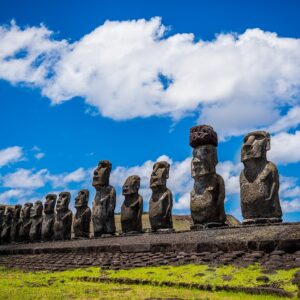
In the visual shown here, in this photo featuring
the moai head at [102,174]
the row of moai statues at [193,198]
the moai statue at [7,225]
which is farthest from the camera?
the moai statue at [7,225]

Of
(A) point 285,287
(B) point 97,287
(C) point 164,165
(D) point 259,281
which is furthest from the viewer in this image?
(C) point 164,165

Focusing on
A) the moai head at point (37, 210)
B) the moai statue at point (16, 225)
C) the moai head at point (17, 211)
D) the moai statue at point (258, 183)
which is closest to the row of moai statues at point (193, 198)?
the moai statue at point (258, 183)

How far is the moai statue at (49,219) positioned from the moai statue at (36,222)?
981 millimetres

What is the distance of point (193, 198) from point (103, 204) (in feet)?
17.8

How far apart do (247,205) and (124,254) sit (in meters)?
3.70

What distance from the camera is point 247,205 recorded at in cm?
1245

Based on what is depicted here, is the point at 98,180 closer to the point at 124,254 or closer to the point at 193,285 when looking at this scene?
the point at 124,254

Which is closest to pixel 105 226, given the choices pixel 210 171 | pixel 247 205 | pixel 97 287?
pixel 210 171

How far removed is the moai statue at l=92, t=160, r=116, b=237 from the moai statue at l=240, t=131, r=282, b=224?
6821mm

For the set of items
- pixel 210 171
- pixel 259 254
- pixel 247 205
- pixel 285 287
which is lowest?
pixel 285 287

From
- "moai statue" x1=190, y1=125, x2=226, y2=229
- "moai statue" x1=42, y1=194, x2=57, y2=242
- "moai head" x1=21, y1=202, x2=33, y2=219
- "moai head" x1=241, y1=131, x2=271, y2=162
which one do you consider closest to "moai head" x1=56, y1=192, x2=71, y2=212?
"moai statue" x1=42, y1=194, x2=57, y2=242

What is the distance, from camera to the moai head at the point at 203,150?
1371 centimetres

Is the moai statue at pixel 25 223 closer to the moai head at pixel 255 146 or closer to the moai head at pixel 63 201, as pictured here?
the moai head at pixel 63 201

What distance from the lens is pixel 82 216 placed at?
19.7 m
